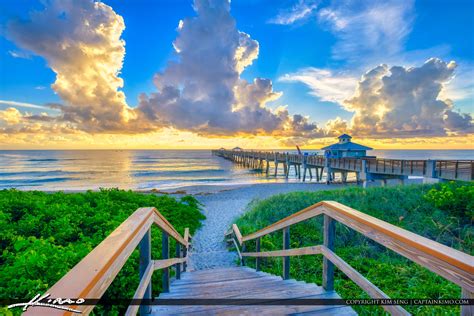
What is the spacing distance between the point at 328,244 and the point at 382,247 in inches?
228

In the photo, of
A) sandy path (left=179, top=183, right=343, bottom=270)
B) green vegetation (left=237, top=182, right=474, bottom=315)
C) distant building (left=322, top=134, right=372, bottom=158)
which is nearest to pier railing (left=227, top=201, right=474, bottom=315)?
green vegetation (left=237, top=182, right=474, bottom=315)

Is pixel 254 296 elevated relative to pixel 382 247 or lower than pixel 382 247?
elevated

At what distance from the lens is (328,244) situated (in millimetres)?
2201

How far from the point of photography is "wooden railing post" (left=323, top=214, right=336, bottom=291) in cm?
218

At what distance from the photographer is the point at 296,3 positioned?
42.7 feet

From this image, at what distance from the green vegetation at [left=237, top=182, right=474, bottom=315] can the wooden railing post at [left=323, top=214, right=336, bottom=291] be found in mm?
894

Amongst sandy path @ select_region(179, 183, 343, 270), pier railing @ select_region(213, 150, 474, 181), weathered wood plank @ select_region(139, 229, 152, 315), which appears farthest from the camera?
pier railing @ select_region(213, 150, 474, 181)

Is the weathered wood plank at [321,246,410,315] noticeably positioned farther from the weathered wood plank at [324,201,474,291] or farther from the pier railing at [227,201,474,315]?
the weathered wood plank at [324,201,474,291]

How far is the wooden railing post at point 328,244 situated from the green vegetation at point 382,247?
89 centimetres

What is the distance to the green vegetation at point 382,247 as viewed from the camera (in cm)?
388

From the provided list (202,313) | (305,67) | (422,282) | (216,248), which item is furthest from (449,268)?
(305,67)

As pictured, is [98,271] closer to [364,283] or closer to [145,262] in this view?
[145,262]

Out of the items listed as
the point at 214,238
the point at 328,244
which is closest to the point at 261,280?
the point at 328,244

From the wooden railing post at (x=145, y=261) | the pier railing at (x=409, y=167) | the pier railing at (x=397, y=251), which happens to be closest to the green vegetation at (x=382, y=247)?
the pier railing at (x=397, y=251)
